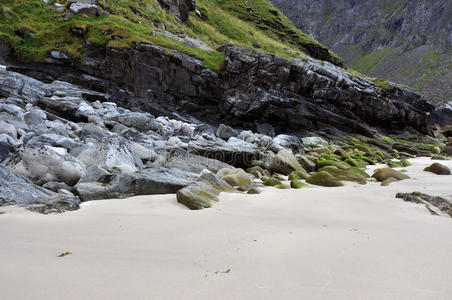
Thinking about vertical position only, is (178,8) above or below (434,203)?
above

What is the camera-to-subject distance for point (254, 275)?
63.2 inches

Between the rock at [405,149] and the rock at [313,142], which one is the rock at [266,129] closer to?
the rock at [313,142]

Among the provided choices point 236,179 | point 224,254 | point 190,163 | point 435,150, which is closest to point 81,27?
point 190,163

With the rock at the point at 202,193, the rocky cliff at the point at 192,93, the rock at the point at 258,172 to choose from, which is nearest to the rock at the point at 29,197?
the rock at the point at 202,193

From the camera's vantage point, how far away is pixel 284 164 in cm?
785

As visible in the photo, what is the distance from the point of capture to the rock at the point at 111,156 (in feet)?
16.6

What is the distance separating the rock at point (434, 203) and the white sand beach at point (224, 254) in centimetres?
14

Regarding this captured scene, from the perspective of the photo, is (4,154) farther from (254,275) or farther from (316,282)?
(316,282)

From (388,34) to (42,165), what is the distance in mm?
137905

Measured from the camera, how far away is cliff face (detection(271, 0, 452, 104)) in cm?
8312

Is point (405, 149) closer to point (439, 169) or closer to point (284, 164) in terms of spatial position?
point (439, 169)

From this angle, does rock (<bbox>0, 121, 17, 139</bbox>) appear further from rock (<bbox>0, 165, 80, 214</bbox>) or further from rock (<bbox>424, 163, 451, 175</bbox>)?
rock (<bbox>424, 163, 451, 175</bbox>)

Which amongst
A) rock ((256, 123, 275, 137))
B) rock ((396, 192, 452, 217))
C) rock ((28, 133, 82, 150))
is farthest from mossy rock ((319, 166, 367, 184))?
rock ((256, 123, 275, 137))

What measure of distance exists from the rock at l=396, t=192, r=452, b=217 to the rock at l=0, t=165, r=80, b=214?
4303 millimetres
